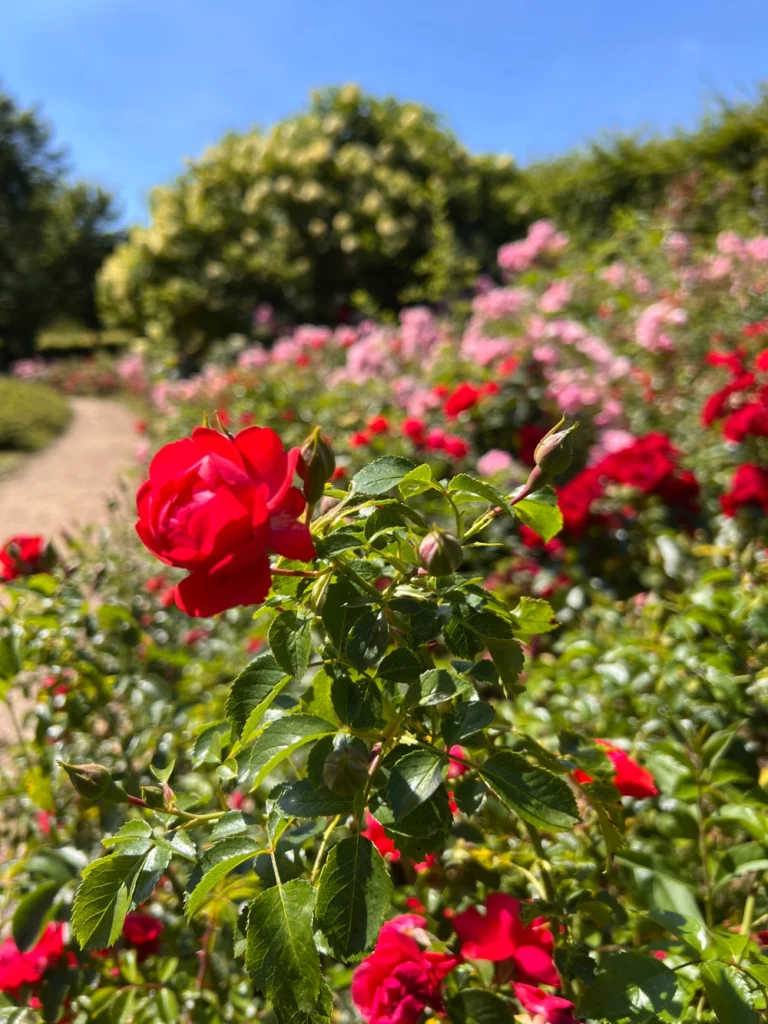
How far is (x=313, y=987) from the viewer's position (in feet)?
1.64

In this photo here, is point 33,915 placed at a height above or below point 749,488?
below

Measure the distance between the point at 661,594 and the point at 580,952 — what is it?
5.40 feet

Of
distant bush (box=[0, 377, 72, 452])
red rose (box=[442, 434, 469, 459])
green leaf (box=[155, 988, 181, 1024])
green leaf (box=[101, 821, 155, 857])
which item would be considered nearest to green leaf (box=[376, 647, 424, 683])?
green leaf (box=[101, 821, 155, 857])

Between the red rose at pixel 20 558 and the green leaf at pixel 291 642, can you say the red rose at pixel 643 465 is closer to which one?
the red rose at pixel 20 558

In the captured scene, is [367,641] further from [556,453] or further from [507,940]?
[507,940]

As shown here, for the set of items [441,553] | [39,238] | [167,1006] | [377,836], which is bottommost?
[167,1006]

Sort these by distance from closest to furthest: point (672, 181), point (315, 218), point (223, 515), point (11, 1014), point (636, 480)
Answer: point (223, 515)
point (11, 1014)
point (636, 480)
point (672, 181)
point (315, 218)

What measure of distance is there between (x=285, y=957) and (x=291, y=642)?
0.21 meters

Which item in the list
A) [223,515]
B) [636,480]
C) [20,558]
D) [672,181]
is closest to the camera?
[223,515]

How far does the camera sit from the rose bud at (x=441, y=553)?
530 millimetres

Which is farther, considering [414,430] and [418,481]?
[414,430]

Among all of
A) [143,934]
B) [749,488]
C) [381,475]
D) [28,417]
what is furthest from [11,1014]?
[28,417]

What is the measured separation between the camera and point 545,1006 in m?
0.62

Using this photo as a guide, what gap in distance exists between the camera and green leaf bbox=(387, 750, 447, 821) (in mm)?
510
